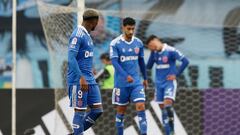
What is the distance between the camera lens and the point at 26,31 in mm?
17766

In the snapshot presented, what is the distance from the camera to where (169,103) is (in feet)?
38.3

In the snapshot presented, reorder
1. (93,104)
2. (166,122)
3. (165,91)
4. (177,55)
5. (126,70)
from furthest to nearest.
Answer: (177,55) → (165,91) → (166,122) → (126,70) → (93,104)

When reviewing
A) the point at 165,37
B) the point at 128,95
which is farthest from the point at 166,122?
the point at 165,37

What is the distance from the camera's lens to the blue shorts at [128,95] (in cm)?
1037

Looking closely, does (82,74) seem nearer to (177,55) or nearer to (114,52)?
(114,52)

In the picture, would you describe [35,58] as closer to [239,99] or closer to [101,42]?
[101,42]

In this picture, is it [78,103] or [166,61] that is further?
[166,61]

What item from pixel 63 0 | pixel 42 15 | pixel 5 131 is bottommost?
pixel 5 131

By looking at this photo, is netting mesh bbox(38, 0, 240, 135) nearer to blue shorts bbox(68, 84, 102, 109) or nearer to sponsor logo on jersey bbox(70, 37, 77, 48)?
blue shorts bbox(68, 84, 102, 109)

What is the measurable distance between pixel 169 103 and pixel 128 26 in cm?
202

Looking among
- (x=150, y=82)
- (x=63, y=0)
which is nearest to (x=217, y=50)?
(x=150, y=82)

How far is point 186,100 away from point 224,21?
5.77 metres

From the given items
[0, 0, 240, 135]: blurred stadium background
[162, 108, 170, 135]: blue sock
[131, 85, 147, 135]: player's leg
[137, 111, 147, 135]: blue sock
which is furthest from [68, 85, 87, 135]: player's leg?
[0, 0, 240, 135]: blurred stadium background

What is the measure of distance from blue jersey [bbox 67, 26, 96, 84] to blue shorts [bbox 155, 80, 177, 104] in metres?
3.20
